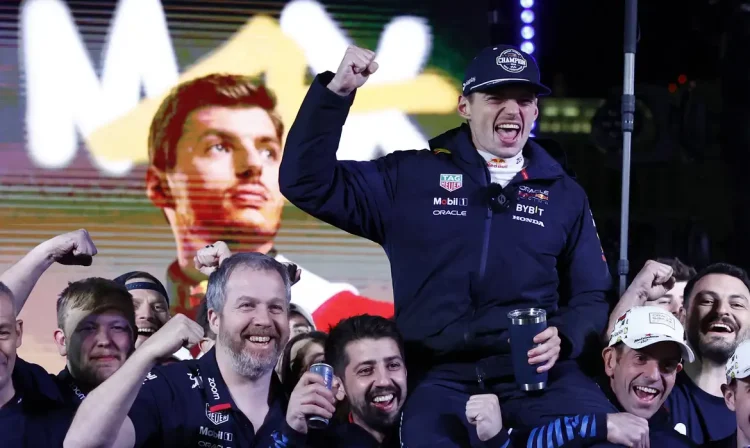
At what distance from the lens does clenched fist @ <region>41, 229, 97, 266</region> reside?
160 inches

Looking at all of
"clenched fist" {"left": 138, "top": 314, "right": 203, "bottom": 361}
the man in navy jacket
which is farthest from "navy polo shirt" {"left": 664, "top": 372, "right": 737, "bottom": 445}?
"clenched fist" {"left": 138, "top": 314, "right": 203, "bottom": 361}

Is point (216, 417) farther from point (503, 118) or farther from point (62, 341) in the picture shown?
point (503, 118)

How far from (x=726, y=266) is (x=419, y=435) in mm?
1817

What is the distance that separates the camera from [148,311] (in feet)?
16.5

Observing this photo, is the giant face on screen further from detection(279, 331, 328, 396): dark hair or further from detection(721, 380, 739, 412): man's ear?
detection(721, 380, 739, 412): man's ear

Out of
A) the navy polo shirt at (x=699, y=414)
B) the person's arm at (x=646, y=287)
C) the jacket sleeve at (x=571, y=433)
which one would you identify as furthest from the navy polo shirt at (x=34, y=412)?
the navy polo shirt at (x=699, y=414)

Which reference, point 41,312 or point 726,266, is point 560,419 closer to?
point 726,266

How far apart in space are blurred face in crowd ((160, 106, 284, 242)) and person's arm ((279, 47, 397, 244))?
2.69m

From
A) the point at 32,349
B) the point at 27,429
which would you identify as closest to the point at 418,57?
the point at 32,349

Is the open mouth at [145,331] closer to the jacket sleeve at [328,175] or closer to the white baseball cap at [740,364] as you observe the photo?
the jacket sleeve at [328,175]

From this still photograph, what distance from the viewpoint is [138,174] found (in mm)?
6605

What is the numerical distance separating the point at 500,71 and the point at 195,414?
1.49m

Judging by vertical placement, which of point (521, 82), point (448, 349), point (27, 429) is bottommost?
point (27, 429)

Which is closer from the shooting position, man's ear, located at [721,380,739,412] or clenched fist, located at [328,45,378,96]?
clenched fist, located at [328,45,378,96]
